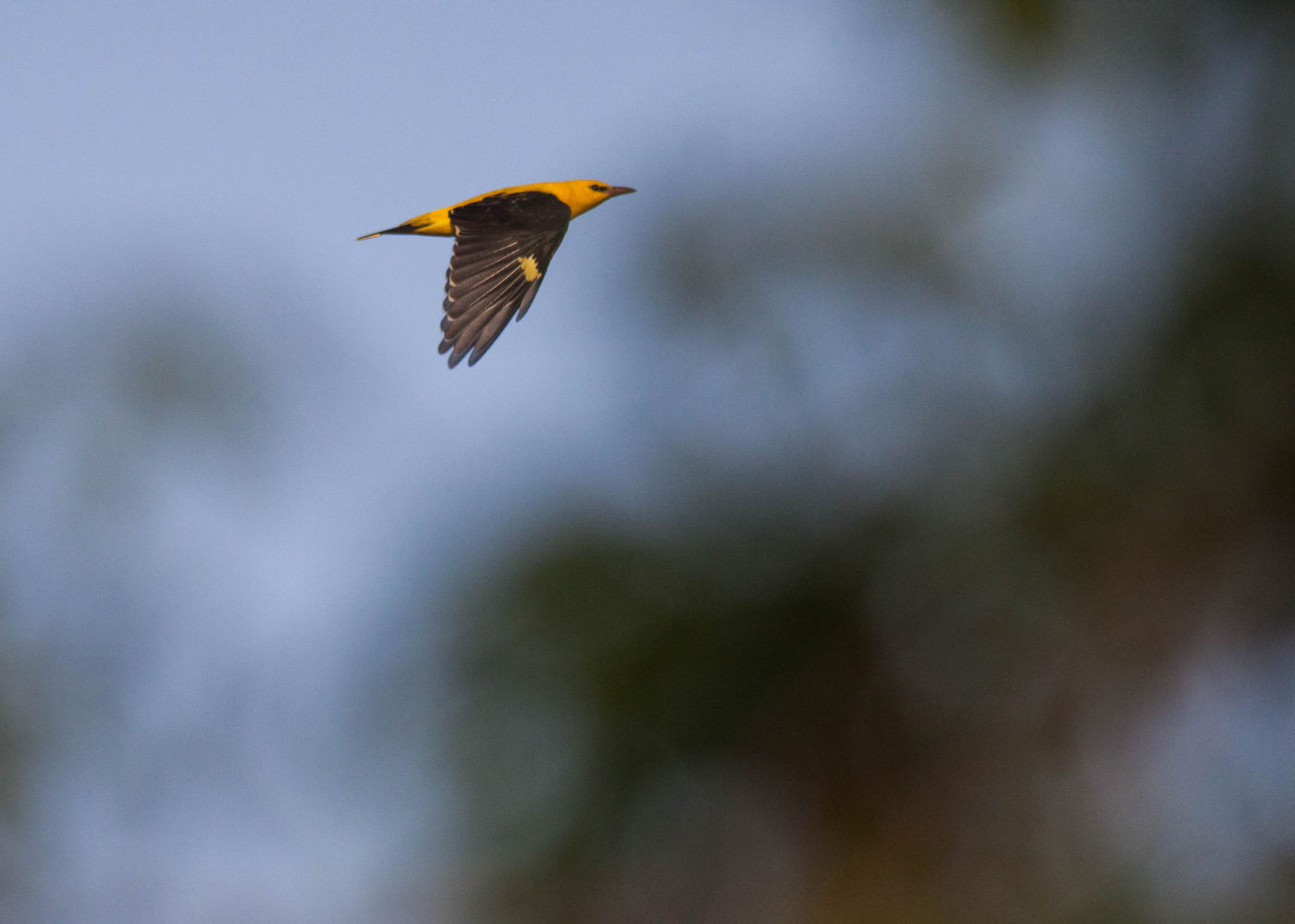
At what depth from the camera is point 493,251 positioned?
550 centimetres

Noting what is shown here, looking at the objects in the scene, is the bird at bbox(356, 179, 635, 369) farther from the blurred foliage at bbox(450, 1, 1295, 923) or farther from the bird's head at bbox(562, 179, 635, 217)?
the blurred foliage at bbox(450, 1, 1295, 923)

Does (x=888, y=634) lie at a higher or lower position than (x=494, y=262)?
lower

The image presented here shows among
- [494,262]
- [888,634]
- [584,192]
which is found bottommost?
[888,634]

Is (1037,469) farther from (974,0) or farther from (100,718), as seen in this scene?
(100,718)

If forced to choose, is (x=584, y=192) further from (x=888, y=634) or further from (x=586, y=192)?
(x=888, y=634)

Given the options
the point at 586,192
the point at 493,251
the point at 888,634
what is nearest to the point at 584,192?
the point at 586,192

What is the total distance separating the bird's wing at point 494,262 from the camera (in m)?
5.15

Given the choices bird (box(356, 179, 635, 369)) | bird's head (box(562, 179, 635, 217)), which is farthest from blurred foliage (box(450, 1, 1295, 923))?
bird (box(356, 179, 635, 369))

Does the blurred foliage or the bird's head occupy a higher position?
the bird's head

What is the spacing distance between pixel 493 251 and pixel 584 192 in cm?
72

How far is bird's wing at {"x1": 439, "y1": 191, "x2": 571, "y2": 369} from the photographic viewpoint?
5.15 meters

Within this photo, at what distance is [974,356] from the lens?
7.56m

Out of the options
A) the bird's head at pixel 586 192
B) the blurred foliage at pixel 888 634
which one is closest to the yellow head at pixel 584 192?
the bird's head at pixel 586 192

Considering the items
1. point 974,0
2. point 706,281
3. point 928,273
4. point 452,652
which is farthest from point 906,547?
point 974,0
